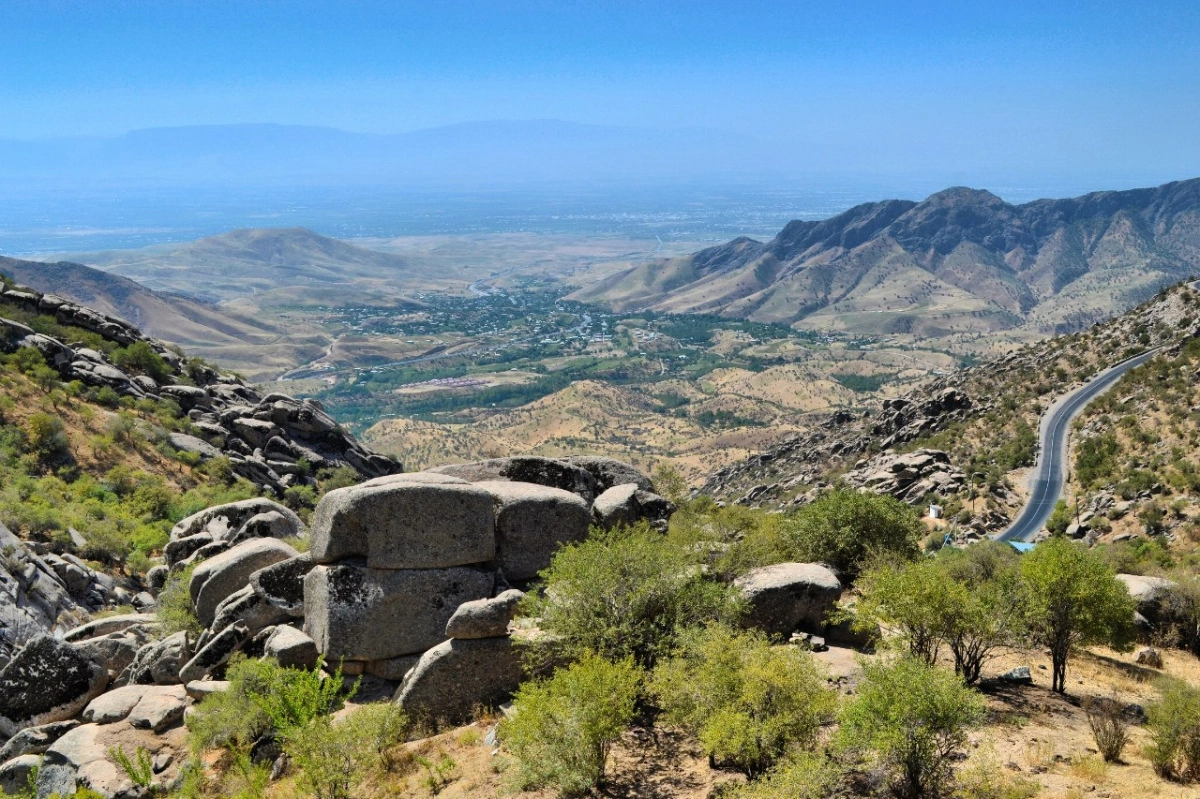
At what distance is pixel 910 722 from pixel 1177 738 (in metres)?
6.80

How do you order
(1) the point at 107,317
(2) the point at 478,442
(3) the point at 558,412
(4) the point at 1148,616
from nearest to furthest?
1. (4) the point at 1148,616
2. (1) the point at 107,317
3. (2) the point at 478,442
4. (3) the point at 558,412

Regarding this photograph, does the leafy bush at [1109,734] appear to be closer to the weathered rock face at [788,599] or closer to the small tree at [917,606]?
the small tree at [917,606]

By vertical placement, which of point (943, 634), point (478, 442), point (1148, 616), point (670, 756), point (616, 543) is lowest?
point (478, 442)

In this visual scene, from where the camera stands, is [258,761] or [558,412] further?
[558,412]

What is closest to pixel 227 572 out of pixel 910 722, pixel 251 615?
pixel 251 615

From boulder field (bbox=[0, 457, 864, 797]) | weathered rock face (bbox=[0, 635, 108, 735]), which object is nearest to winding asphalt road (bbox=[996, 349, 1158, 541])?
boulder field (bbox=[0, 457, 864, 797])

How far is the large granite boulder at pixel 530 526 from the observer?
20.8 m

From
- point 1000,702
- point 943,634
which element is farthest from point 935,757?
point 1000,702

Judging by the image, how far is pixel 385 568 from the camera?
18875 mm

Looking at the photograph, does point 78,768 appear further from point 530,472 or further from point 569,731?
point 530,472

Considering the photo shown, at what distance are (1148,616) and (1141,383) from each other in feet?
159

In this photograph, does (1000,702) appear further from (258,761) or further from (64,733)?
(64,733)

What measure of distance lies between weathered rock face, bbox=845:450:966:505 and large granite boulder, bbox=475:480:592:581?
4521 centimetres

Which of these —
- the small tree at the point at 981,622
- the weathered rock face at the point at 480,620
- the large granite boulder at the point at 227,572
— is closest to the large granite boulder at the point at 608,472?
the weathered rock face at the point at 480,620
